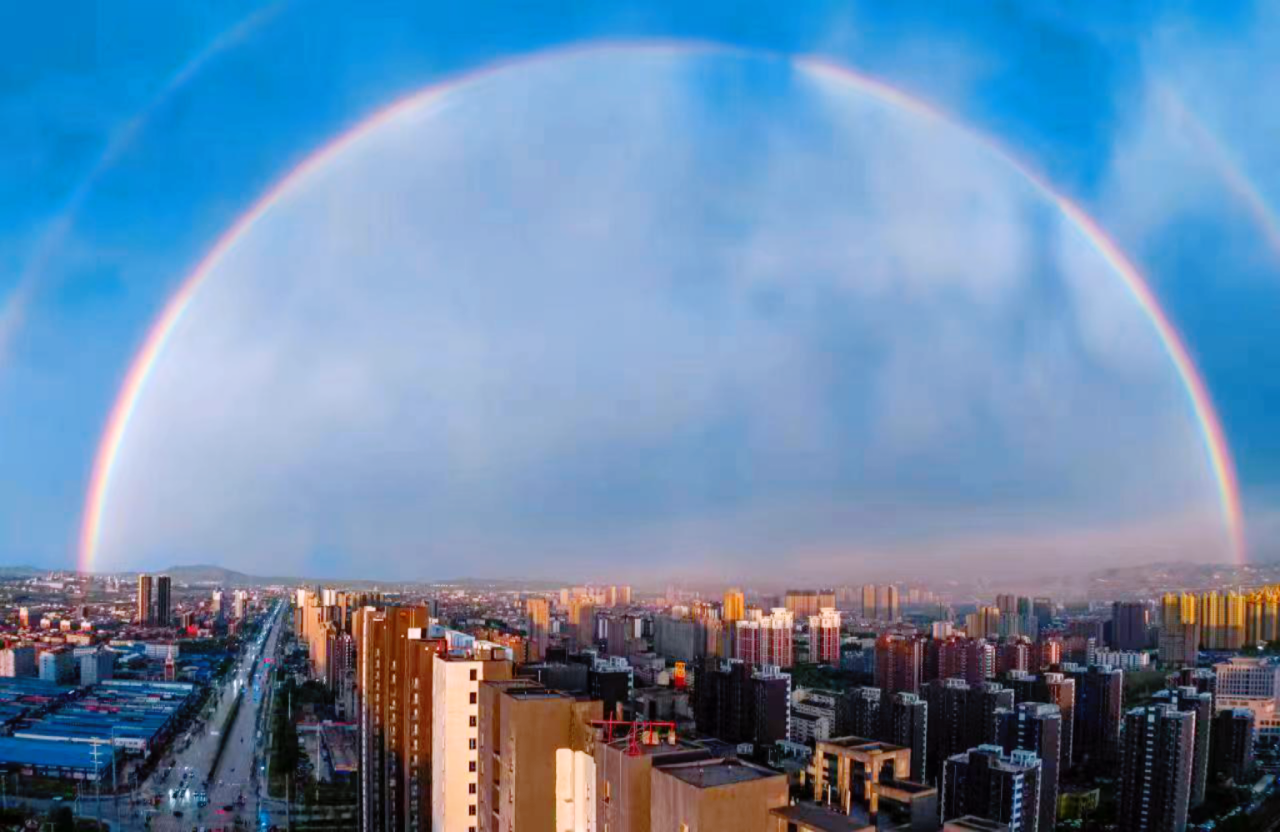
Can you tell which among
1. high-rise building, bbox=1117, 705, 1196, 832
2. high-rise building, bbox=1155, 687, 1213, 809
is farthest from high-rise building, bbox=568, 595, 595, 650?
high-rise building, bbox=1117, 705, 1196, 832

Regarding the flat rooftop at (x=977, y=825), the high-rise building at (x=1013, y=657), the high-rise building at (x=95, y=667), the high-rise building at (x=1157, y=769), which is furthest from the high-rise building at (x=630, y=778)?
the high-rise building at (x=95, y=667)

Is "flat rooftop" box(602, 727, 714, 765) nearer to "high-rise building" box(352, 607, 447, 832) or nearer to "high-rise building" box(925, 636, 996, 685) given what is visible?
"high-rise building" box(352, 607, 447, 832)

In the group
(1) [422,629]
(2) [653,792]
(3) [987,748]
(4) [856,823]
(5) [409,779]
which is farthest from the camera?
(3) [987,748]

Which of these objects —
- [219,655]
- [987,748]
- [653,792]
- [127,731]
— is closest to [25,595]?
[219,655]

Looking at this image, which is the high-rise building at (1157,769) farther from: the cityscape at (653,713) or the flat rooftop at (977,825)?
the flat rooftop at (977,825)

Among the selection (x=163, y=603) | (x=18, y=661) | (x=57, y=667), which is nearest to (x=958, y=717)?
(x=57, y=667)

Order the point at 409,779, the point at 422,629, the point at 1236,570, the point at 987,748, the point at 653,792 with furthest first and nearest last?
the point at 1236,570, the point at 987,748, the point at 422,629, the point at 409,779, the point at 653,792

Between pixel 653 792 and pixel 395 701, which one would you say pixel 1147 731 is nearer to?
pixel 395 701
